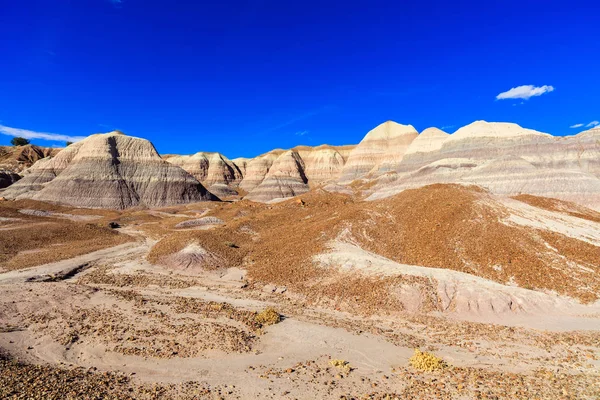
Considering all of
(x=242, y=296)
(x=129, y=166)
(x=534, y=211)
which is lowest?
(x=242, y=296)

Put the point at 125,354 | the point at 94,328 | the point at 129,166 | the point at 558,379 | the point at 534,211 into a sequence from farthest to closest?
1. the point at 129,166
2. the point at 534,211
3. the point at 94,328
4. the point at 125,354
5. the point at 558,379

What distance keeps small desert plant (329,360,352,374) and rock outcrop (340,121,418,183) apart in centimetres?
9004

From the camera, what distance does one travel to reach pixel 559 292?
1762 centimetres

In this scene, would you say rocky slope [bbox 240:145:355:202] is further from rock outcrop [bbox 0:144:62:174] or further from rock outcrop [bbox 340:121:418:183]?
rock outcrop [bbox 0:144:62:174]

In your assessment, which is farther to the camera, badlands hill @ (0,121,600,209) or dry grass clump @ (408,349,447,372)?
badlands hill @ (0,121,600,209)

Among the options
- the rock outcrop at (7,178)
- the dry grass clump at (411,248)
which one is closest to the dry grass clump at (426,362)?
the dry grass clump at (411,248)

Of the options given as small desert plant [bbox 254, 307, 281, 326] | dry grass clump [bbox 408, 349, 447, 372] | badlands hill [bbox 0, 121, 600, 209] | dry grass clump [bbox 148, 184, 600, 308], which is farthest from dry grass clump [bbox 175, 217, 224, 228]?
dry grass clump [bbox 408, 349, 447, 372]

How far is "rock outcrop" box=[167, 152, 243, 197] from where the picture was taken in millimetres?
134512

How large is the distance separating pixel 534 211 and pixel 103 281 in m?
33.4

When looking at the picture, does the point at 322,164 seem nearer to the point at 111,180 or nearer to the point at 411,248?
the point at 111,180

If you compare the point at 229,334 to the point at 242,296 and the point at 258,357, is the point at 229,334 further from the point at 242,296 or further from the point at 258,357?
the point at 242,296

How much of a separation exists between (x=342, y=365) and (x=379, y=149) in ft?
335

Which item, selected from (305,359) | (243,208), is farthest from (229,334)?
(243,208)

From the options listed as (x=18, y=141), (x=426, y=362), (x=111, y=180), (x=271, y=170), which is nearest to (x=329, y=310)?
(x=426, y=362)
